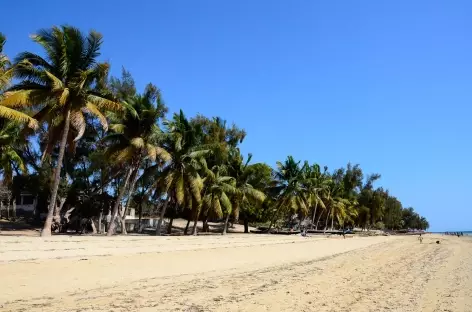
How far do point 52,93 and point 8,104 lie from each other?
202 cm

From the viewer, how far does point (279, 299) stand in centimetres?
884

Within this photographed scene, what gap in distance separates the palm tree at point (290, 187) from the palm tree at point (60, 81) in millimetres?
29223

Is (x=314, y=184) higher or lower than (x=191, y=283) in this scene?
higher

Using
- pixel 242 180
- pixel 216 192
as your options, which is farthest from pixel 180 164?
pixel 242 180

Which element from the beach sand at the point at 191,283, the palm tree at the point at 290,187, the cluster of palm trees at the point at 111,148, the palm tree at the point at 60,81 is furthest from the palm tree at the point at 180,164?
the palm tree at the point at 290,187

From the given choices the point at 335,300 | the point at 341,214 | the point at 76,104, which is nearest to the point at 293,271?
the point at 335,300

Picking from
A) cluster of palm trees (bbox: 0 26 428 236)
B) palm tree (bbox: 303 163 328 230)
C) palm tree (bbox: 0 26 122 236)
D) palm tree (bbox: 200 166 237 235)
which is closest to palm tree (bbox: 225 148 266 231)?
cluster of palm trees (bbox: 0 26 428 236)

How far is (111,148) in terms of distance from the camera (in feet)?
82.8

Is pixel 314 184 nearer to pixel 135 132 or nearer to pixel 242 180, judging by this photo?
pixel 242 180

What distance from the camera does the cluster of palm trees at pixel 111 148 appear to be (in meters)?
19.5

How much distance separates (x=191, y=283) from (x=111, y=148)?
1658cm

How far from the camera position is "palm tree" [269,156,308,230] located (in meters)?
46.2

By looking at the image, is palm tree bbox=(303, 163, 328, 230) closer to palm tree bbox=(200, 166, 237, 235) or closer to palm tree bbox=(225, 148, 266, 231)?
palm tree bbox=(225, 148, 266, 231)

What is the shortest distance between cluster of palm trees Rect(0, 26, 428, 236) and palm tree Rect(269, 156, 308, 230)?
0.12 m
